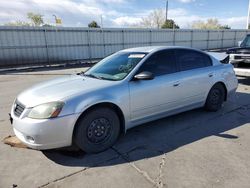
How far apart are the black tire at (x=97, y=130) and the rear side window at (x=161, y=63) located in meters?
1.02

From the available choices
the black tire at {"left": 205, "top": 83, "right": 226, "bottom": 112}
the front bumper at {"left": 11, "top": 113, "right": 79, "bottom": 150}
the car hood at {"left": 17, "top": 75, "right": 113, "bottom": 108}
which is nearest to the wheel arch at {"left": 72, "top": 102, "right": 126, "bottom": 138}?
the front bumper at {"left": 11, "top": 113, "right": 79, "bottom": 150}

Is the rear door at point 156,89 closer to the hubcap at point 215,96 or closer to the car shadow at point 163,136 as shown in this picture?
the car shadow at point 163,136

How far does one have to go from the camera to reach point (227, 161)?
3289 mm

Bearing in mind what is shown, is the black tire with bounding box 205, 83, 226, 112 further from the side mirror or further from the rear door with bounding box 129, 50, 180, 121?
the side mirror

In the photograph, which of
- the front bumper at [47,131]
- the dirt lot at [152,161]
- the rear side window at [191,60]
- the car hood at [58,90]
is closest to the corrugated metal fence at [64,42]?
the dirt lot at [152,161]

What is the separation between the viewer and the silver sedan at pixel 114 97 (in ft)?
10.5

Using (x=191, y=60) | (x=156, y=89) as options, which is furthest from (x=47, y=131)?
(x=191, y=60)

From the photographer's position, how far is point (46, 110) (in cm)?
316

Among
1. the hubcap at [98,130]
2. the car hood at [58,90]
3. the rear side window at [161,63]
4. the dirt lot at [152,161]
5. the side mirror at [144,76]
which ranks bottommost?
the dirt lot at [152,161]

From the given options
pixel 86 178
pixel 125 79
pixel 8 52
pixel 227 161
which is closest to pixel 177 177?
pixel 227 161

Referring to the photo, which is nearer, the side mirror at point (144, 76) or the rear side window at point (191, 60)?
the side mirror at point (144, 76)

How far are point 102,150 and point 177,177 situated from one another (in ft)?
4.08

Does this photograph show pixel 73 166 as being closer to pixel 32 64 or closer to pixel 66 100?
pixel 66 100

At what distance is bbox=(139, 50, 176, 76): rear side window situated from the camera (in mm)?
4180
